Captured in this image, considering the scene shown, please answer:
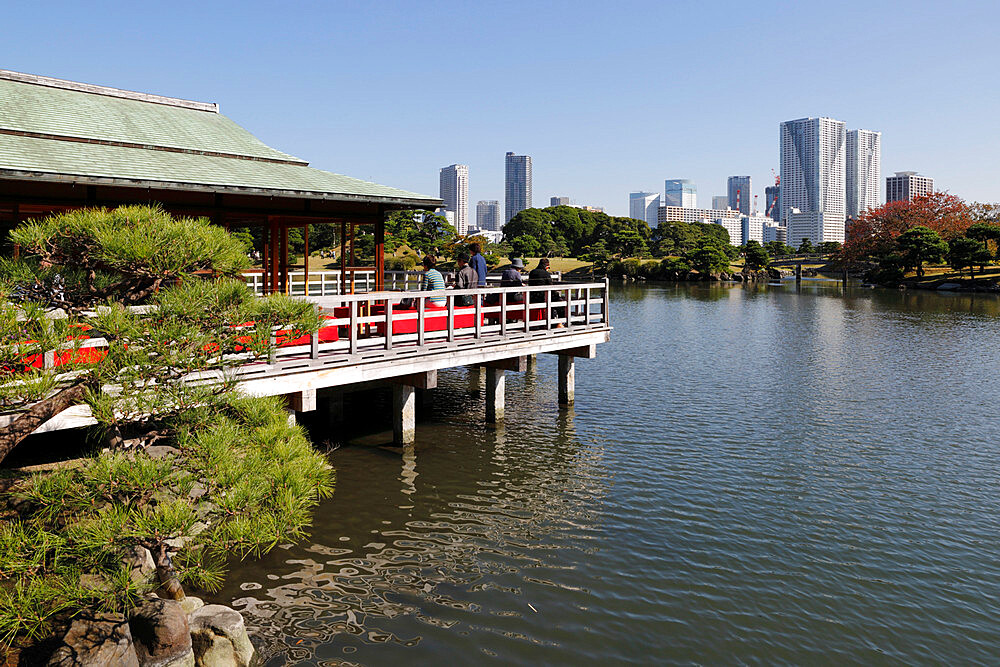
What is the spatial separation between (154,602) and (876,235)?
103281 millimetres

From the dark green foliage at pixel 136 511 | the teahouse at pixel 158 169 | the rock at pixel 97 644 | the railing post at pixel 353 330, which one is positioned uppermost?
the teahouse at pixel 158 169

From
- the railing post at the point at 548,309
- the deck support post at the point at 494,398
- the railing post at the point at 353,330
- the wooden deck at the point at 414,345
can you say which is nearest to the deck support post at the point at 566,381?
the wooden deck at the point at 414,345

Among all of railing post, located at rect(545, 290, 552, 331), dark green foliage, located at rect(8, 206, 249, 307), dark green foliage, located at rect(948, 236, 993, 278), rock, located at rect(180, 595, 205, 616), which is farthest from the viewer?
dark green foliage, located at rect(948, 236, 993, 278)

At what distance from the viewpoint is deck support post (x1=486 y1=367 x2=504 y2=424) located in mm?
16875

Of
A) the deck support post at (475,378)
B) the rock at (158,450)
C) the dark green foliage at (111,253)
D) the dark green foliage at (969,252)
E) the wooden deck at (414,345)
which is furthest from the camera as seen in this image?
the dark green foliage at (969,252)

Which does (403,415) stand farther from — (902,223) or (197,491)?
(902,223)

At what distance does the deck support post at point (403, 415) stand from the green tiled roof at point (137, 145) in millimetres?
4163

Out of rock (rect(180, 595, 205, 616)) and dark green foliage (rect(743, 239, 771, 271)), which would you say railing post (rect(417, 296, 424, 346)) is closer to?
rock (rect(180, 595, 205, 616))

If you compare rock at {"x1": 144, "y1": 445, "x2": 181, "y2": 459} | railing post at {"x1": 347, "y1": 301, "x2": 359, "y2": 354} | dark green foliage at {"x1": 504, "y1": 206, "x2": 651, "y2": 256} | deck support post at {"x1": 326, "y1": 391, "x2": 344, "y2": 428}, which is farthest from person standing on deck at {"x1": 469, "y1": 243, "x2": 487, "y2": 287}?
dark green foliage at {"x1": 504, "y1": 206, "x2": 651, "y2": 256}

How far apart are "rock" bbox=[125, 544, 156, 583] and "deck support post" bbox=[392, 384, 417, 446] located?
725cm

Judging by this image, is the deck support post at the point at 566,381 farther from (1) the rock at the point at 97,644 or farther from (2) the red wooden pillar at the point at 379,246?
(1) the rock at the point at 97,644

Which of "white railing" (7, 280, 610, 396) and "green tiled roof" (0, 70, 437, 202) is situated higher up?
"green tiled roof" (0, 70, 437, 202)

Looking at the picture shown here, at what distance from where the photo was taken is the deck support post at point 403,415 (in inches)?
575

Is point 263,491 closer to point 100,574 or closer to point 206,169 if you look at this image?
point 100,574
